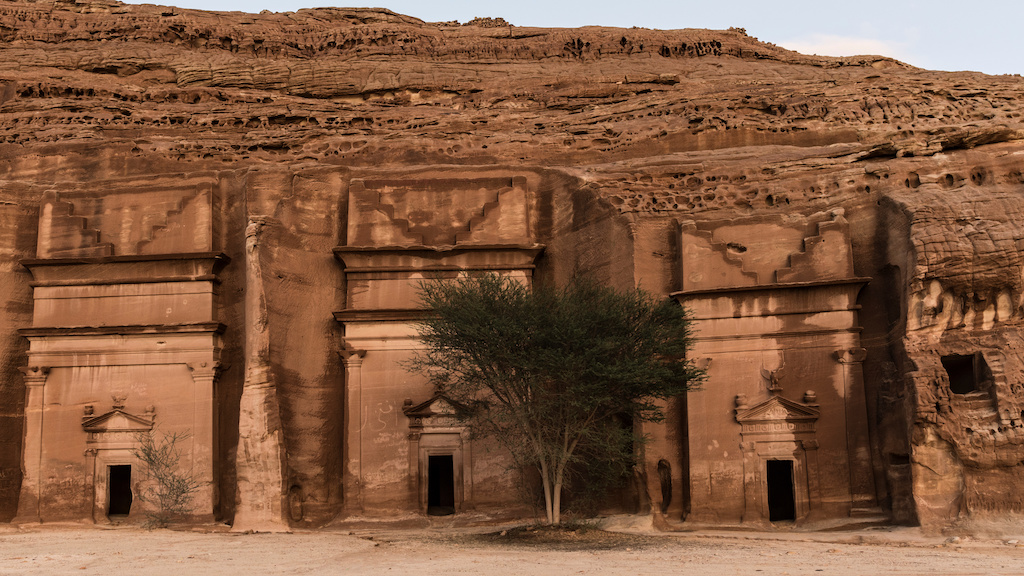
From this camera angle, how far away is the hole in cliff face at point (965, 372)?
1645 cm

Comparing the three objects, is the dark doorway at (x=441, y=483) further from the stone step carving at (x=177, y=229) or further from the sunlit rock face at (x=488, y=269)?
the stone step carving at (x=177, y=229)

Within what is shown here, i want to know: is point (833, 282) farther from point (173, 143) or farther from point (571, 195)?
point (173, 143)

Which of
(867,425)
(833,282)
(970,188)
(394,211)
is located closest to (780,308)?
(833,282)

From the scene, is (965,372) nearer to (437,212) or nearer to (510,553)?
(510,553)

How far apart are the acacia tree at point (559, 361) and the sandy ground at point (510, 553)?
1606mm

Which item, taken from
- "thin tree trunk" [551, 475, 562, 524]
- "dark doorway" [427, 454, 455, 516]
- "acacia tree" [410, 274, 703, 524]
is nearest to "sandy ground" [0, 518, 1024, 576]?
"thin tree trunk" [551, 475, 562, 524]

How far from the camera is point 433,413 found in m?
19.2

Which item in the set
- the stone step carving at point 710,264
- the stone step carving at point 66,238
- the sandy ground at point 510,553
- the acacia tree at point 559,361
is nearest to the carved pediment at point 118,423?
the sandy ground at point 510,553

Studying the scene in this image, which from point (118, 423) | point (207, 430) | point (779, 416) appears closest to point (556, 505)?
point (779, 416)

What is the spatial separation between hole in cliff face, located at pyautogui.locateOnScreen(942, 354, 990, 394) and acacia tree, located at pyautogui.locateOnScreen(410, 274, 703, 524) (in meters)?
4.17

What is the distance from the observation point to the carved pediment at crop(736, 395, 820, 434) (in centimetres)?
1766

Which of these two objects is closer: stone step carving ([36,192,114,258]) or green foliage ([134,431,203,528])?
green foliage ([134,431,203,528])

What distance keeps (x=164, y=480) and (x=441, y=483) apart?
568 cm

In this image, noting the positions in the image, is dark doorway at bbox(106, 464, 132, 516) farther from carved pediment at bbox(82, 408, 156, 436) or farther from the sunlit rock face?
carved pediment at bbox(82, 408, 156, 436)
